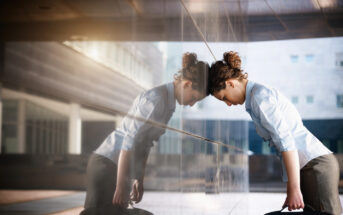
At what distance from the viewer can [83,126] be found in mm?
1210

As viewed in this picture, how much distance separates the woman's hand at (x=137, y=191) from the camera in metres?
1.64

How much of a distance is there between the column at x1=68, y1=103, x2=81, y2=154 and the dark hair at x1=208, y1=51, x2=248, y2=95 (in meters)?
3.13

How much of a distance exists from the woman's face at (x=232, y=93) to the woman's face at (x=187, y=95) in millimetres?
1090

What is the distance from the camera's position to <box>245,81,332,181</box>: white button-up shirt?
4137mm

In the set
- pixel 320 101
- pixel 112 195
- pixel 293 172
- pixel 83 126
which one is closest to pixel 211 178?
pixel 293 172

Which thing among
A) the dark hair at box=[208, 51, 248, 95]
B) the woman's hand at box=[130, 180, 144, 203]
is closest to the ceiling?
the dark hair at box=[208, 51, 248, 95]

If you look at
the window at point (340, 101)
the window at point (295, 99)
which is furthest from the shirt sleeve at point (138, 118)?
the window at point (295, 99)

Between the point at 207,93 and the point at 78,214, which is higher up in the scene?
the point at 207,93

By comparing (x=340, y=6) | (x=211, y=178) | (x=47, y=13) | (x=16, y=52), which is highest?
(x=340, y=6)

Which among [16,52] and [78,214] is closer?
[16,52]

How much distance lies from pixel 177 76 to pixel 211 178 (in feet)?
7.16

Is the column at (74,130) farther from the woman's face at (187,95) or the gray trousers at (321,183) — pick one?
the gray trousers at (321,183)

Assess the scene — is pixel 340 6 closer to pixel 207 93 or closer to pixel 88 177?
pixel 207 93

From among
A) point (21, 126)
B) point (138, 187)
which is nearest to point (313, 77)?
point (138, 187)
